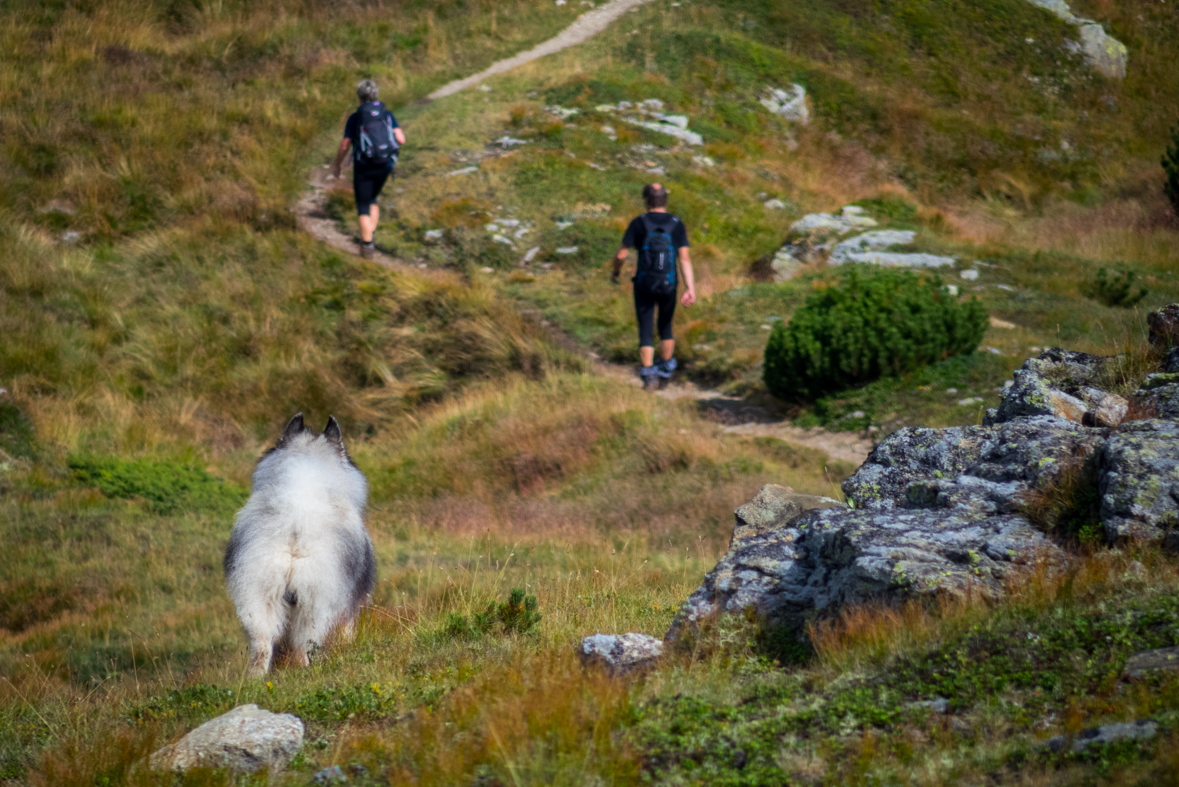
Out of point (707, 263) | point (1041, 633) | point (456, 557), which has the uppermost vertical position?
point (1041, 633)

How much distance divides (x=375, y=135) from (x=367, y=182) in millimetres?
1061

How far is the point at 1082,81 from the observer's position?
2820 centimetres

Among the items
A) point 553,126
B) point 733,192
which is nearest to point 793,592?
point 733,192

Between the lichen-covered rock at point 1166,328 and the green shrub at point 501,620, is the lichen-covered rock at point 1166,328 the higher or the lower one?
the higher one

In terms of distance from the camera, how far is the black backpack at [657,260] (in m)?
11.4

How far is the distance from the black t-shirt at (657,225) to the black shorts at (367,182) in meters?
5.56

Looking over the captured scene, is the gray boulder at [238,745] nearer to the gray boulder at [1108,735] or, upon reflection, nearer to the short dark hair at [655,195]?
the gray boulder at [1108,735]

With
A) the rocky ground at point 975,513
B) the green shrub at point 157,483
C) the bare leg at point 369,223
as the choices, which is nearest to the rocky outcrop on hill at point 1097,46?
the bare leg at point 369,223

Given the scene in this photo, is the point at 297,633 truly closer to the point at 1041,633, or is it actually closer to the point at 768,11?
the point at 1041,633

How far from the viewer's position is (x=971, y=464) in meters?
4.47

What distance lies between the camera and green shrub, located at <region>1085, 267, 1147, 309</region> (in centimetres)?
1385

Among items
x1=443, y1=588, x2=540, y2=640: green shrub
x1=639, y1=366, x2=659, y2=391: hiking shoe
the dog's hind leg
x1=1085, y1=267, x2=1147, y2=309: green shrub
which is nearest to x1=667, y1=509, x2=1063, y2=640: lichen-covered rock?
x1=443, y1=588, x2=540, y2=640: green shrub

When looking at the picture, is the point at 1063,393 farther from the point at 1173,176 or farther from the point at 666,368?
the point at 1173,176

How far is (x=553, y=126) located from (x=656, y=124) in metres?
3.01
